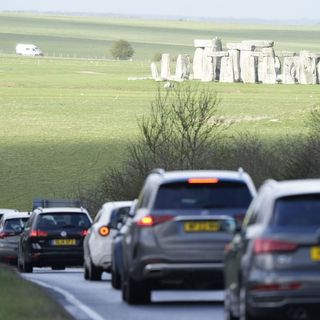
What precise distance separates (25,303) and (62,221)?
1322 cm

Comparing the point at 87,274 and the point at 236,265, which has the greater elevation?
the point at 236,265

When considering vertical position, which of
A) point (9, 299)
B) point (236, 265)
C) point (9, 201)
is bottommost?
point (9, 201)

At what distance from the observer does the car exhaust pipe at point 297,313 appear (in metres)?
13.3

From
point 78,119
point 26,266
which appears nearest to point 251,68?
point 78,119

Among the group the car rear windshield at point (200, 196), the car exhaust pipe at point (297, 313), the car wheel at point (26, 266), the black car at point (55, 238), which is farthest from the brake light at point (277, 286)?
the car wheel at point (26, 266)

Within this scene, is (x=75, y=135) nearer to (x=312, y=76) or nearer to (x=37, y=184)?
(x=37, y=184)

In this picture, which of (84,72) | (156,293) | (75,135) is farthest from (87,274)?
(84,72)

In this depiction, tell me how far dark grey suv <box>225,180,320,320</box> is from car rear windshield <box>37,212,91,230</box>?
1752 cm

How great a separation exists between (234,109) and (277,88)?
3353 centimetres

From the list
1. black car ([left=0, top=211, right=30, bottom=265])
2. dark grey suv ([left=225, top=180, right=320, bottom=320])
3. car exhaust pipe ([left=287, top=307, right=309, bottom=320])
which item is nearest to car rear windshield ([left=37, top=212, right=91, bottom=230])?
black car ([left=0, top=211, right=30, bottom=265])

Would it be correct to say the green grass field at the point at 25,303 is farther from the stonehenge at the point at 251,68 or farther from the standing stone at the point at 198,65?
the standing stone at the point at 198,65

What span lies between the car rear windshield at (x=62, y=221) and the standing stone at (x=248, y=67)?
113 m

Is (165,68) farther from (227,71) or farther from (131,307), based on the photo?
(131,307)

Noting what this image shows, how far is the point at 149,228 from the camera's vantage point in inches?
698
